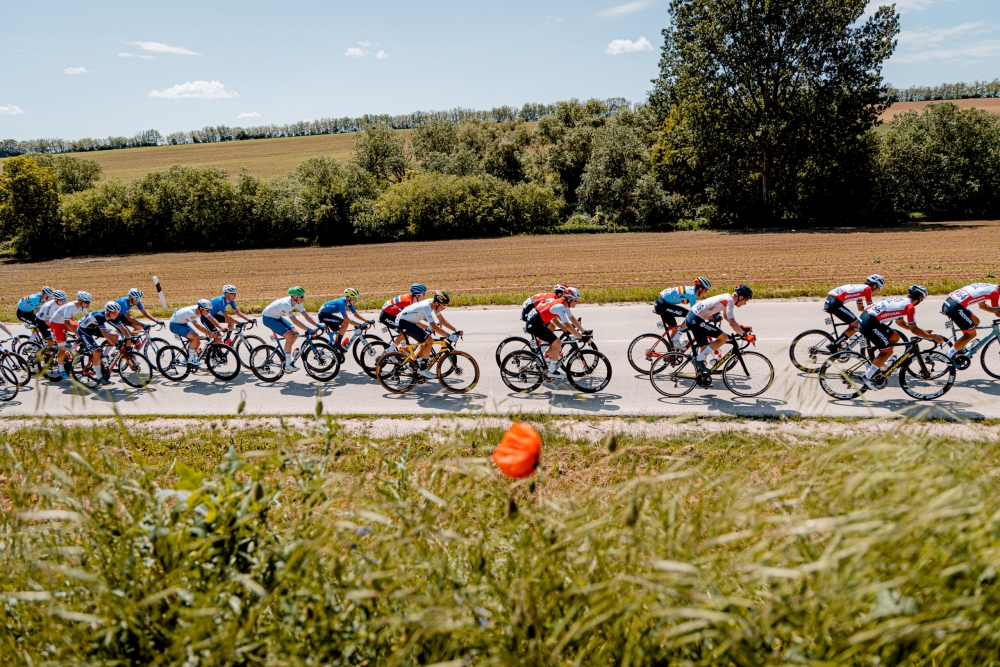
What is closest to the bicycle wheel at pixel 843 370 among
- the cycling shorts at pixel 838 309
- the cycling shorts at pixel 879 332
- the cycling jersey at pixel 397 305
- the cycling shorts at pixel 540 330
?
the cycling shorts at pixel 879 332

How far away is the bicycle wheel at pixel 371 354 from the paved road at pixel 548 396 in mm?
211

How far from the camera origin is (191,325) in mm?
11625

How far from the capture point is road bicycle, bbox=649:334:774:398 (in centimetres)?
963

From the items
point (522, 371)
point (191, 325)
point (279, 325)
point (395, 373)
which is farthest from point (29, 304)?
point (522, 371)

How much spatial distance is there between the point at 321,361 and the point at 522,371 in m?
3.97

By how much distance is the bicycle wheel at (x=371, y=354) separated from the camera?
11.3m

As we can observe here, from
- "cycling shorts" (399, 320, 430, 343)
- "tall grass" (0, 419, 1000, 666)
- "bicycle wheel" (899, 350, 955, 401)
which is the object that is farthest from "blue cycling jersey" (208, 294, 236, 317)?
"bicycle wheel" (899, 350, 955, 401)

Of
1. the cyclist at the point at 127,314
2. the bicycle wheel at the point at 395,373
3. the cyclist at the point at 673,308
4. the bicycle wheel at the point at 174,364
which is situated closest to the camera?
the cyclist at the point at 673,308

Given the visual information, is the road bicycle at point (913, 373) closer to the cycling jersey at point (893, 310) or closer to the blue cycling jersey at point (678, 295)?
the cycling jersey at point (893, 310)

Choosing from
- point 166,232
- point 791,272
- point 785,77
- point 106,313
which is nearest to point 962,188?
point 785,77

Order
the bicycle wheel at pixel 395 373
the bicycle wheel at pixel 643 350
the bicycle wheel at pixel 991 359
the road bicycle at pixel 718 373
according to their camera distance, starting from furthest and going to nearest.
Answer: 1. the bicycle wheel at pixel 643 350
2. the bicycle wheel at pixel 395 373
3. the bicycle wheel at pixel 991 359
4. the road bicycle at pixel 718 373

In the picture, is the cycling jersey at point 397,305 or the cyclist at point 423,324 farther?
the cycling jersey at point 397,305

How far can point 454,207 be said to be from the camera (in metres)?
45.6

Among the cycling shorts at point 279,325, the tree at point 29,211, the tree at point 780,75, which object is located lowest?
the cycling shorts at point 279,325
